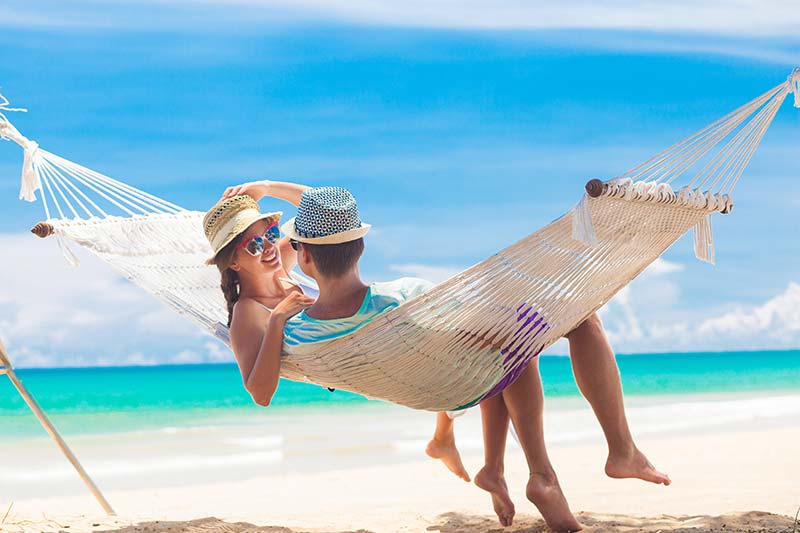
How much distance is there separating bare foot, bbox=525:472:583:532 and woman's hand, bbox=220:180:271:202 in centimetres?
95

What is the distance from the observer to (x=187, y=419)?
10.3m

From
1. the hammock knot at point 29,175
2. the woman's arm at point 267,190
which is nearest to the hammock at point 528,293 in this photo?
the woman's arm at point 267,190

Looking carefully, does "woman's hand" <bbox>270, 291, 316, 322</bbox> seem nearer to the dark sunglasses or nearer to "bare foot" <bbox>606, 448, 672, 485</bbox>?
the dark sunglasses

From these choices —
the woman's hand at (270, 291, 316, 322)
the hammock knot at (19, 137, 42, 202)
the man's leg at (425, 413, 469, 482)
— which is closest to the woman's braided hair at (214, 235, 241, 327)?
the woman's hand at (270, 291, 316, 322)

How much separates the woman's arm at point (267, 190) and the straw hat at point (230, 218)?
116 millimetres

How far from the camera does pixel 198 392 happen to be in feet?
44.9

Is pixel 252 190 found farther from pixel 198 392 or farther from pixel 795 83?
pixel 198 392

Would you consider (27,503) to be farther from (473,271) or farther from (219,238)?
(473,271)

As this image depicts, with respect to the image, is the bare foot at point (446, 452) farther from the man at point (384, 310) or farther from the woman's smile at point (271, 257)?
the woman's smile at point (271, 257)

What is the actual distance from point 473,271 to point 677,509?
1.87 metres

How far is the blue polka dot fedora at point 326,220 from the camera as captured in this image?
210cm

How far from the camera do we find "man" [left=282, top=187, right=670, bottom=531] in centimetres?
210

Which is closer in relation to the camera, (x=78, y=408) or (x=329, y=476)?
(x=329, y=476)

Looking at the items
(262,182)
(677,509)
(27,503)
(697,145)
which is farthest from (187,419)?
(697,145)
